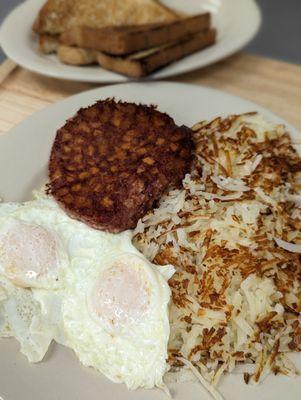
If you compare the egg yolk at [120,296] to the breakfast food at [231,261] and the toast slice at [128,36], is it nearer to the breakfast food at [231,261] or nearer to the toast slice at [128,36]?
the breakfast food at [231,261]

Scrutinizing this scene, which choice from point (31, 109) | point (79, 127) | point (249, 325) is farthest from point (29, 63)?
point (249, 325)

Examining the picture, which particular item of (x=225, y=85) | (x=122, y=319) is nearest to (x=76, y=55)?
(x=225, y=85)

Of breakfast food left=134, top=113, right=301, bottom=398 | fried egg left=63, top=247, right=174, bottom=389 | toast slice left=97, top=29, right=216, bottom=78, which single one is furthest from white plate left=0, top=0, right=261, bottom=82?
fried egg left=63, top=247, right=174, bottom=389

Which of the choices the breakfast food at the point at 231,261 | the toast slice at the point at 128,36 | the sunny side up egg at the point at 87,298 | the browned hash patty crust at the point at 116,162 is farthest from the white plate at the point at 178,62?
the sunny side up egg at the point at 87,298

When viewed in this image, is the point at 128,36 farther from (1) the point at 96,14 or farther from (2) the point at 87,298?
(2) the point at 87,298

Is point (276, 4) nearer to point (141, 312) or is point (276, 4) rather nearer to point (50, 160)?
point (50, 160)

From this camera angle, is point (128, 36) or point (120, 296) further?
point (128, 36)
